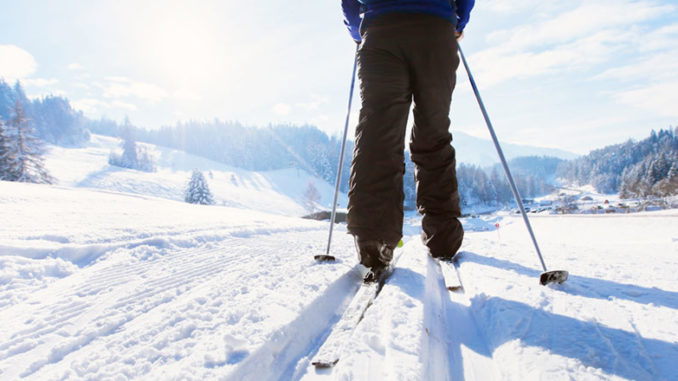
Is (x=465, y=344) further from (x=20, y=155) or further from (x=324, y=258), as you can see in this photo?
(x=20, y=155)

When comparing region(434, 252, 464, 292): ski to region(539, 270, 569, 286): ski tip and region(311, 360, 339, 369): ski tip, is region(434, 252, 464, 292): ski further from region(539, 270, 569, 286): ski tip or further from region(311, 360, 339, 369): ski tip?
region(311, 360, 339, 369): ski tip

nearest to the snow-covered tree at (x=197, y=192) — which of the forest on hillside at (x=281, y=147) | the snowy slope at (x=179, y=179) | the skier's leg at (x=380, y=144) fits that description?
the snowy slope at (x=179, y=179)

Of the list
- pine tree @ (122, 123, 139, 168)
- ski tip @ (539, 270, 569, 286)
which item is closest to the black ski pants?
ski tip @ (539, 270, 569, 286)

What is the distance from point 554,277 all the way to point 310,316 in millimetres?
1016

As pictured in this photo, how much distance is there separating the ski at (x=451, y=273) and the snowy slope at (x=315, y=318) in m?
0.05

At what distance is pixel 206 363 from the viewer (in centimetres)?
86

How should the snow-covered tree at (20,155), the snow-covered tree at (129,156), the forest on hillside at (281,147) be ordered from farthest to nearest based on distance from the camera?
the forest on hillside at (281,147) < the snow-covered tree at (129,156) < the snow-covered tree at (20,155)

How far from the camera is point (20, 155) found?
22766 millimetres

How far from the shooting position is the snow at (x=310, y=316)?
32.3 inches

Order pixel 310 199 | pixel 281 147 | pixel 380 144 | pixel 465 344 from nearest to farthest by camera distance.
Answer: pixel 465 344, pixel 380 144, pixel 310 199, pixel 281 147

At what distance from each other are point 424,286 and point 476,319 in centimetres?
28

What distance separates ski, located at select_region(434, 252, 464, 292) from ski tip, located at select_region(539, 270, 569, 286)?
1.07 ft

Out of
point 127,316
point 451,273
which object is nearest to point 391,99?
point 451,273

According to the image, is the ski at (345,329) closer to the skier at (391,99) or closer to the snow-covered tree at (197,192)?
the skier at (391,99)
